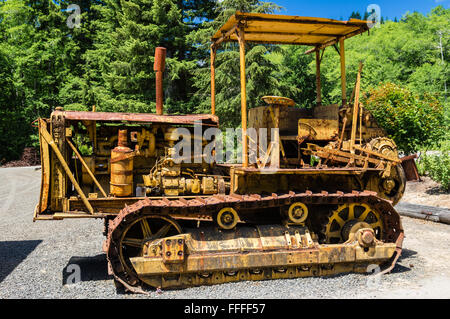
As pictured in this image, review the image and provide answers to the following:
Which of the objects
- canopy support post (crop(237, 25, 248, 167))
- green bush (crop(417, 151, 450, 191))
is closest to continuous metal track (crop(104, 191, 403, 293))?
canopy support post (crop(237, 25, 248, 167))

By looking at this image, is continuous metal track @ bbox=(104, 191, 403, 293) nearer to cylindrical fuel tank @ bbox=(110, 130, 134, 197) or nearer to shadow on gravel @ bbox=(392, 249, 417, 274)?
shadow on gravel @ bbox=(392, 249, 417, 274)

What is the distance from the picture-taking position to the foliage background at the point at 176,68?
50.9 ft

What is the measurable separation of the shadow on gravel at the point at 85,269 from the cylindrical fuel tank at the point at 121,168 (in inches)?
56.3

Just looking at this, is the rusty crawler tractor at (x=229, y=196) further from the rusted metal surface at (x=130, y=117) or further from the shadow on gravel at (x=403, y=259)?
the shadow on gravel at (x=403, y=259)

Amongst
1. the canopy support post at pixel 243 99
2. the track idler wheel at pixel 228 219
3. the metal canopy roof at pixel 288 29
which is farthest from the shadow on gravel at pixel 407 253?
the metal canopy roof at pixel 288 29

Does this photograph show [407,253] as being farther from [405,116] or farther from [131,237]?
[405,116]

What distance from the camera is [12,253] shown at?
734 centimetres

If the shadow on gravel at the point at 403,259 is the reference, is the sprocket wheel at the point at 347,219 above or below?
above

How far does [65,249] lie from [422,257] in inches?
282

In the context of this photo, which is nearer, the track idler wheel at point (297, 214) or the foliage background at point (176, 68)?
the track idler wheel at point (297, 214)

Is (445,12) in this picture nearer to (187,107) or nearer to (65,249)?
(187,107)

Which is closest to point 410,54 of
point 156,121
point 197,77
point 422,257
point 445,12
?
point 445,12

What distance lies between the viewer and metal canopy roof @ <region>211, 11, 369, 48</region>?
5812 mm

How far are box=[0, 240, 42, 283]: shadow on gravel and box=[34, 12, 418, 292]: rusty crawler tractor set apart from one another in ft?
5.73
